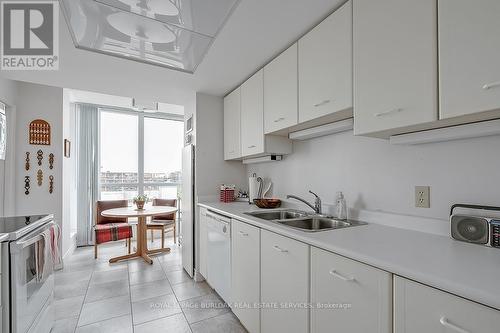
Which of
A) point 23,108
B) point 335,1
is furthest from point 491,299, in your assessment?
point 23,108

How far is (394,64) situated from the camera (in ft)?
3.72

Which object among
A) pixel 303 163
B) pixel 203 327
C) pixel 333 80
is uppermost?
pixel 333 80

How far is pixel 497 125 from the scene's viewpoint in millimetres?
963

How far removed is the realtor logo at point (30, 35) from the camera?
1.52 m

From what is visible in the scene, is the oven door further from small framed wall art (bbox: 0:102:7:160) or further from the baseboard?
the baseboard

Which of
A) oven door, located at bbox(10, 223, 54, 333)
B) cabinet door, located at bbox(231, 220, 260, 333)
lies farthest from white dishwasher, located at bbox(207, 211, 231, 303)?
oven door, located at bbox(10, 223, 54, 333)

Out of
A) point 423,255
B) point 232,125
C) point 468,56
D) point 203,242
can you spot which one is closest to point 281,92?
point 232,125

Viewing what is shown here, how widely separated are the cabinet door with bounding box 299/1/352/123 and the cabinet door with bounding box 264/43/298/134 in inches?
3.2

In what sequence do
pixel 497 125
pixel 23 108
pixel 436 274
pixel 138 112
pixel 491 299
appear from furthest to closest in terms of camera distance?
pixel 138 112, pixel 23 108, pixel 497 125, pixel 436 274, pixel 491 299

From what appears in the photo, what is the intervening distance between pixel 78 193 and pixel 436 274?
4968 mm

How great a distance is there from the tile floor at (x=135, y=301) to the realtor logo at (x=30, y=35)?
229cm

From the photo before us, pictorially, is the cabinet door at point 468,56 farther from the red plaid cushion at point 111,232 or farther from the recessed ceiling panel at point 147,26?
the red plaid cushion at point 111,232

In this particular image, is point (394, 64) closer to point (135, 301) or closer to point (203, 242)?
point (203, 242)

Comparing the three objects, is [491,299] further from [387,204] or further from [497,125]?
[387,204]
